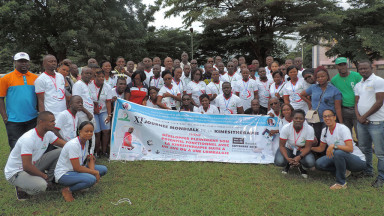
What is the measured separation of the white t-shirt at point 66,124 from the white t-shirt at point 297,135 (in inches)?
157

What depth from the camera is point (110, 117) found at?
6.68m

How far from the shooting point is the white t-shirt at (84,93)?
597 centimetres

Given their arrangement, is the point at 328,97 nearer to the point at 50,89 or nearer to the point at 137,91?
the point at 137,91

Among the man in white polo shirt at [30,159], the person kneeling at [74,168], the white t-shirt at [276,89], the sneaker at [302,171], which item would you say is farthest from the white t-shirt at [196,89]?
the man in white polo shirt at [30,159]

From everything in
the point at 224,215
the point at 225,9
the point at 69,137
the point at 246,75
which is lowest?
the point at 224,215

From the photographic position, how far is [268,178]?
5355 mm

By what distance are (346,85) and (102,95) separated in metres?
5.14

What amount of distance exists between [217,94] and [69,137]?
3997 millimetres

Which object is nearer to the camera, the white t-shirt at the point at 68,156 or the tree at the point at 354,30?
the white t-shirt at the point at 68,156

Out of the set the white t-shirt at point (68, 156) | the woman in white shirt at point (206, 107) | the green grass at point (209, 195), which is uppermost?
the woman in white shirt at point (206, 107)

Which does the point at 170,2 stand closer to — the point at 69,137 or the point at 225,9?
the point at 225,9

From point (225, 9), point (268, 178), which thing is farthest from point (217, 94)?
point (225, 9)

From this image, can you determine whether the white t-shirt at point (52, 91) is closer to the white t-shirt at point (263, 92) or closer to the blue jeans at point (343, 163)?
the white t-shirt at point (263, 92)

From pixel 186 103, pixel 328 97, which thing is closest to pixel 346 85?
pixel 328 97
